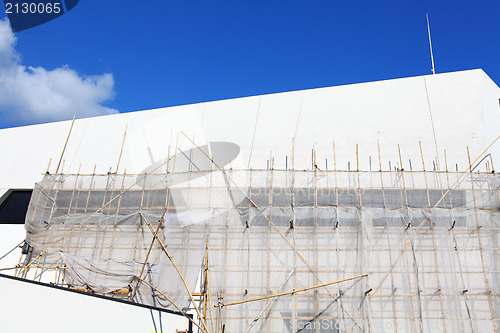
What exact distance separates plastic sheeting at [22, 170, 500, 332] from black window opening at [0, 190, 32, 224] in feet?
6.90

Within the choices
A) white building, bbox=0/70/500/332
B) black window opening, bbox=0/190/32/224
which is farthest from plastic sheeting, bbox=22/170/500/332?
black window opening, bbox=0/190/32/224

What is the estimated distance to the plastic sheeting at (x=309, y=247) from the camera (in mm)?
8602

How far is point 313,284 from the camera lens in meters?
8.87

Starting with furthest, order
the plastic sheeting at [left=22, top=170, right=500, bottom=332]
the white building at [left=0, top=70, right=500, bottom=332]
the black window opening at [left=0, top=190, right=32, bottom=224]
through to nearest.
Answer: the black window opening at [left=0, top=190, right=32, bottom=224] < the plastic sheeting at [left=22, top=170, right=500, bottom=332] < the white building at [left=0, top=70, right=500, bottom=332]

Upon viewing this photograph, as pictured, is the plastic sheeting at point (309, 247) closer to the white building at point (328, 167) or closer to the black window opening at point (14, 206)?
the white building at point (328, 167)

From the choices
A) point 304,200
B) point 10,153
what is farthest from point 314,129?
point 10,153

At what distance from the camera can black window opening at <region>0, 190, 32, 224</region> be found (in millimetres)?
12359

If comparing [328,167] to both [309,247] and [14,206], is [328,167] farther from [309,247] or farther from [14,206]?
[14,206]

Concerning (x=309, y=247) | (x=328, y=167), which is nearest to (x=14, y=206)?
(x=309, y=247)

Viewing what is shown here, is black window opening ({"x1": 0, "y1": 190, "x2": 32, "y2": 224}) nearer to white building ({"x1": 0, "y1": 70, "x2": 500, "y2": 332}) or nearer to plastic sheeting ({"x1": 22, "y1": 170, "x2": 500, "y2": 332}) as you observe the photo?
white building ({"x1": 0, "y1": 70, "x2": 500, "y2": 332})

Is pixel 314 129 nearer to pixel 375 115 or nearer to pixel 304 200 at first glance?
pixel 375 115

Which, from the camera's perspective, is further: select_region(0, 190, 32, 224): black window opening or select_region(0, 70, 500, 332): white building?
select_region(0, 190, 32, 224): black window opening

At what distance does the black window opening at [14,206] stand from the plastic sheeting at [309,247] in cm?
210

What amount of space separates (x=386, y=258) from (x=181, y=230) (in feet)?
14.6
